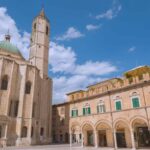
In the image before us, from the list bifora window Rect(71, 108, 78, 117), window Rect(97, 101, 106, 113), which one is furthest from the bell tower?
window Rect(97, 101, 106, 113)

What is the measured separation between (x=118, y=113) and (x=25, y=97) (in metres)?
19.0

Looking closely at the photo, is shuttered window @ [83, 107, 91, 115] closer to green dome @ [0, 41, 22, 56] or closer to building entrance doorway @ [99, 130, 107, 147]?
building entrance doorway @ [99, 130, 107, 147]

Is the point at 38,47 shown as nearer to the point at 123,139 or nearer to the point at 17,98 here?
the point at 17,98

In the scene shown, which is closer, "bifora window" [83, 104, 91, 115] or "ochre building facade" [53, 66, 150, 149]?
"ochre building facade" [53, 66, 150, 149]

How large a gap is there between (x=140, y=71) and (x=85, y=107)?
33.1ft

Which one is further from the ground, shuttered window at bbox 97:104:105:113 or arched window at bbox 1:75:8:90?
arched window at bbox 1:75:8:90

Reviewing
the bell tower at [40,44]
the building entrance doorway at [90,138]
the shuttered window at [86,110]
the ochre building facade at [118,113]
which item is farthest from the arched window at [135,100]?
the bell tower at [40,44]

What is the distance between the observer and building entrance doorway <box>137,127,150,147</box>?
22.9m

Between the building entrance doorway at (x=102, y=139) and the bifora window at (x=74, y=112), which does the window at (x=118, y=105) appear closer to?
the building entrance doorway at (x=102, y=139)

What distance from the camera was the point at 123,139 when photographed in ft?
80.3

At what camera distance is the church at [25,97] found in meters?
31.3

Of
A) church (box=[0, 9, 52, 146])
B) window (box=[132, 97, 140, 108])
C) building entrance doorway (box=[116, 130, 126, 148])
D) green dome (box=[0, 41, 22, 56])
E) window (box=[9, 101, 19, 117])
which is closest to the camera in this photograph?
window (box=[132, 97, 140, 108])

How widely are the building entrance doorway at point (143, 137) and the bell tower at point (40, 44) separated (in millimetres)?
25052

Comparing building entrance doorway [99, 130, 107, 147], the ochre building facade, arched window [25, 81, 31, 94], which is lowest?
building entrance doorway [99, 130, 107, 147]
